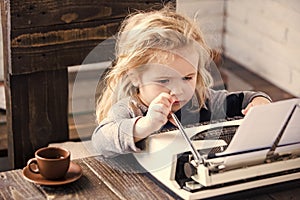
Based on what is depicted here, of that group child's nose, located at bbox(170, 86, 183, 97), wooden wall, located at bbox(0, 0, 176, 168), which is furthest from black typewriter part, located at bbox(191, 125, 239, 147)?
wooden wall, located at bbox(0, 0, 176, 168)

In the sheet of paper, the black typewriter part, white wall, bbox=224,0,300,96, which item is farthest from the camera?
white wall, bbox=224,0,300,96

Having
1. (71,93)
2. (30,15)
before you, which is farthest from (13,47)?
(71,93)

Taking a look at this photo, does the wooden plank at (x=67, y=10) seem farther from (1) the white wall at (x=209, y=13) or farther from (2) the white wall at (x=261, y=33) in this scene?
(1) the white wall at (x=209, y=13)

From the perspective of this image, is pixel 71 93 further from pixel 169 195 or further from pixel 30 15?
pixel 169 195

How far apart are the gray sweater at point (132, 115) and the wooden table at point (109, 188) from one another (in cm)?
7

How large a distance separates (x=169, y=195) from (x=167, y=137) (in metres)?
0.17

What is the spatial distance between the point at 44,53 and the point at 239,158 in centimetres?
98

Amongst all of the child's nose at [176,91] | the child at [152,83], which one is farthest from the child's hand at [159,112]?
the child's nose at [176,91]

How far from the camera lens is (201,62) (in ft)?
6.65

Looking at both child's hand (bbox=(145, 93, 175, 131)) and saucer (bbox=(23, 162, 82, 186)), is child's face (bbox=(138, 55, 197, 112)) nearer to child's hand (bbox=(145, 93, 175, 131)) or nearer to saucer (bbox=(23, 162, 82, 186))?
child's hand (bbox=(145, 93, 175, 131))

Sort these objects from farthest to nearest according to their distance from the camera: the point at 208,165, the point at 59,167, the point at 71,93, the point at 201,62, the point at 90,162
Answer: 1. the point at 71,93
2. the point at 201,62
3. the point at 90,162
4. the point at 59,167
5. the point at 208,165

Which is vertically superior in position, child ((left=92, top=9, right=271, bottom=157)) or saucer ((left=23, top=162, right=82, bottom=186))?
child ((left=92, top=9, right=271, bottom=157))

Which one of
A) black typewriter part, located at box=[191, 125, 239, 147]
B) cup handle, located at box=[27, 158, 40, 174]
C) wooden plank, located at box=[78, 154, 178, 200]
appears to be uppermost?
black typewriter part, located at box=[191, 125, 239, 147]

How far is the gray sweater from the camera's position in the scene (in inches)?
71.9
